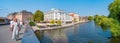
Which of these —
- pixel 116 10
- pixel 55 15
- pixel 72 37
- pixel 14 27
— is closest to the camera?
pixel 14 27

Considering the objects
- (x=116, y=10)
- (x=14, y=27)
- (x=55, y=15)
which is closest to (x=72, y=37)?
(x=116, y=10)

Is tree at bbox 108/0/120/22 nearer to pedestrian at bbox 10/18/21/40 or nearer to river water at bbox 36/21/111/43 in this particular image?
river water at bbox 36/21/111/43

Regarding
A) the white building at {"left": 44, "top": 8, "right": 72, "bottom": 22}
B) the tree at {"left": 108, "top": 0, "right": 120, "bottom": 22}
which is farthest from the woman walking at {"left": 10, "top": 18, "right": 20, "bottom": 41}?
the white building at {"left": 44, "top": 8, "right": 72, "bottom": 22}

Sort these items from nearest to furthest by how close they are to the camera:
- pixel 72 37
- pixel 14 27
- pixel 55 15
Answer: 1. pixel 14 27
2. pixel 72 37
3. pixel 55 15

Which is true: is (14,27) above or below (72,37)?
above

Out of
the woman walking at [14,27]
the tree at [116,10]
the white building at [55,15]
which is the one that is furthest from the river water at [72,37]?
the white building at [55,15]

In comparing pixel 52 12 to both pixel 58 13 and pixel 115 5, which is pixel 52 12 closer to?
pixel 58 13

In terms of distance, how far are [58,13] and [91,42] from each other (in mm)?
138604

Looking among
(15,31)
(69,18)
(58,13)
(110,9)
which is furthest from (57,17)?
(15,31)

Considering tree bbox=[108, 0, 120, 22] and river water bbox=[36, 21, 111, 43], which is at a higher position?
tree bbox=[108, 0, 120, 22]

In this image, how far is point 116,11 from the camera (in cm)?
3331

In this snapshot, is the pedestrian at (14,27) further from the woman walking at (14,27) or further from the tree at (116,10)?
the tree at (116,10)

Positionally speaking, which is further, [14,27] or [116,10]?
[116,10]

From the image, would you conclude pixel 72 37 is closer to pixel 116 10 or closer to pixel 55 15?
pixel 116 10
